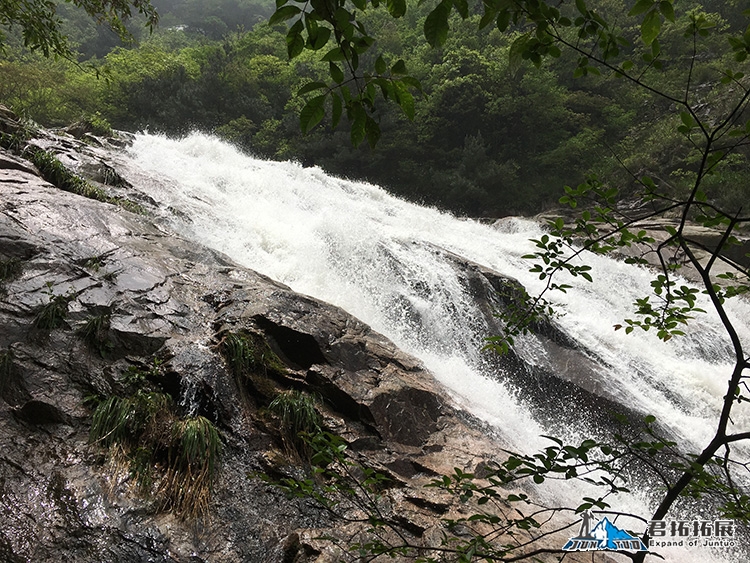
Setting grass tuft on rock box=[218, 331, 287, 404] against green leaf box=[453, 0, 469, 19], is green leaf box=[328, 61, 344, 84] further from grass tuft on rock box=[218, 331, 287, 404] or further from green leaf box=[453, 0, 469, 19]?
A: grass tuft on rock box=[218, 331, 287, 404]

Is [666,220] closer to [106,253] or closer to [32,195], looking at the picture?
[106,253]

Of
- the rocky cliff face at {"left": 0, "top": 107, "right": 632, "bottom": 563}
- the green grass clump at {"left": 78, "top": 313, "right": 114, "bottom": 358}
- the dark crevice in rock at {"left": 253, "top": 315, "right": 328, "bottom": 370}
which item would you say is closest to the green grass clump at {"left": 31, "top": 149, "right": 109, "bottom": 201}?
the rocky cliff face at {"left": 0, "top": 107, "right": 632, "bottom": 563}

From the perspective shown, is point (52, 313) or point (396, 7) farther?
point (52, 313)

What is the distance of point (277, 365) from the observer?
4430mm

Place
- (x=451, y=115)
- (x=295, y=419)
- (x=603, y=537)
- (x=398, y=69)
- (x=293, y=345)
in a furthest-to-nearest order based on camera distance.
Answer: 1. (x=451, y=115)
2. (x=293, y=345)
3. (x=295, y=419)
4. (x=603, y=537)
5. (x=398, y=69)

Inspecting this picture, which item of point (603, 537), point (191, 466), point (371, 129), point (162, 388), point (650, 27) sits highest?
point (650, 27)

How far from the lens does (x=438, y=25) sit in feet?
3.69

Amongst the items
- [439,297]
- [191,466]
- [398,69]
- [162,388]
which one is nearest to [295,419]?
[191,466]

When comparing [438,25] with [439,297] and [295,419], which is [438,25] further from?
[439,297]

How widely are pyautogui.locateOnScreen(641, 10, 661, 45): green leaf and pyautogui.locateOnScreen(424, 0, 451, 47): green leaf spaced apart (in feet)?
2.07

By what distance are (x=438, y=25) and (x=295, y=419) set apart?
11.7 feet

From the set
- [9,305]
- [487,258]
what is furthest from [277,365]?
[487,258]

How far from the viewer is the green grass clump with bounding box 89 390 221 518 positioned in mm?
3135

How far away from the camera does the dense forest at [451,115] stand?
62.4 ft
